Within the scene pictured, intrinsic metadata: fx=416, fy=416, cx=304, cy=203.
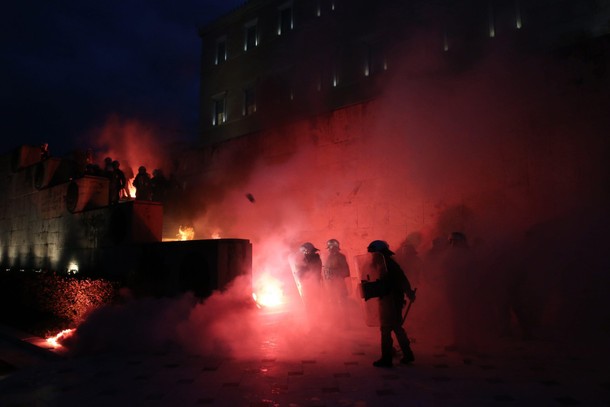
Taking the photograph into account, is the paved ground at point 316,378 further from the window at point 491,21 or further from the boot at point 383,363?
the window at point 491,21

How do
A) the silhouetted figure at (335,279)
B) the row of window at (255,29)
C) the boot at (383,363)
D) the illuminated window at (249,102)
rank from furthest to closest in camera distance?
1. the illuminated window at (249,102)
2. the row of window at (255,29)
3. the silhouetted figure at (335,279)
4. the boot at (383,363)

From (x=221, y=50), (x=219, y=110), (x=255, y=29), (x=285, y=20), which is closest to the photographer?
(x=285, y=20)

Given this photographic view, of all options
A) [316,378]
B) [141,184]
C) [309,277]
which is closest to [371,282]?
[316,378]

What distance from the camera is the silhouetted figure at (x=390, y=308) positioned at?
204 inches

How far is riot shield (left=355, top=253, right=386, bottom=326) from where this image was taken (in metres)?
5.19

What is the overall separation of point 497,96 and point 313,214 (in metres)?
4.86

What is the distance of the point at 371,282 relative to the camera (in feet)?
17.1

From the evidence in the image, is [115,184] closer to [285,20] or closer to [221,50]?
[285,20]

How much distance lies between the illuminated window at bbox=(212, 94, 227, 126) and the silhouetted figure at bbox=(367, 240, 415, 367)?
19.6 m

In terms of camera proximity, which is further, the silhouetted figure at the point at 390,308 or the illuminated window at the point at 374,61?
the illuminated window at the point at 374,61

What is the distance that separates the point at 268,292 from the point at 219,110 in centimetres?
1625

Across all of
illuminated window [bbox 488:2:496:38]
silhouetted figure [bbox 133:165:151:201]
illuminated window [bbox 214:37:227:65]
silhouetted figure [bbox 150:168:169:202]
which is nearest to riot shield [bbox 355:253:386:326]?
silhouetted figure [bbox 133:165:151:201]

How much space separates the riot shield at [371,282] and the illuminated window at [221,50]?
21.2 m

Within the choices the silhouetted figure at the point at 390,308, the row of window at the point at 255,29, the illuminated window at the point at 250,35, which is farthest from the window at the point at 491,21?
the silhouetted figure at the point at 390,308
